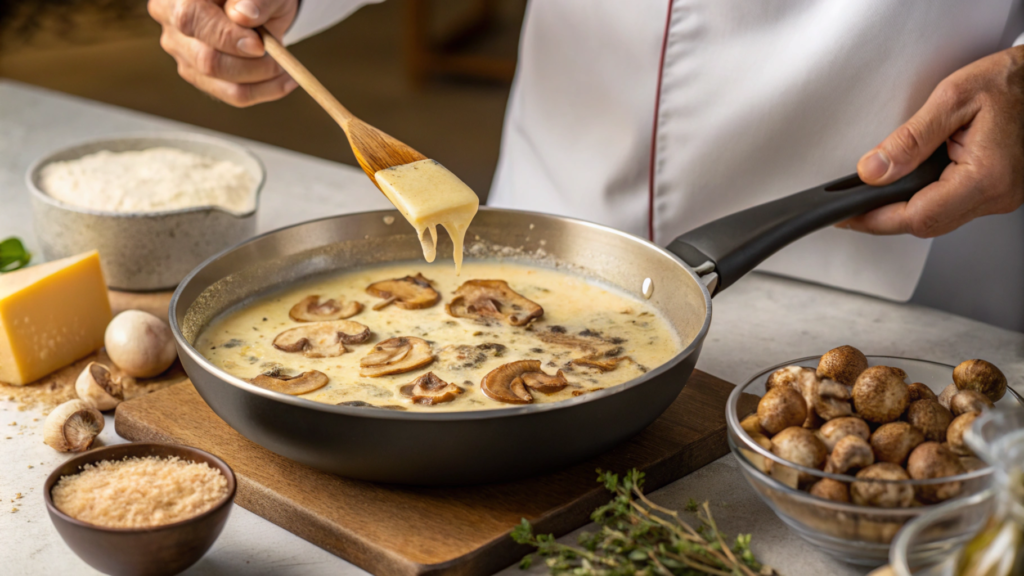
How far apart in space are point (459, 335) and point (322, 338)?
241 millimetres

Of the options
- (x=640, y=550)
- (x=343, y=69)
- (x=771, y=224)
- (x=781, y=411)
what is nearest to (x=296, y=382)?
(x=640, y=550)

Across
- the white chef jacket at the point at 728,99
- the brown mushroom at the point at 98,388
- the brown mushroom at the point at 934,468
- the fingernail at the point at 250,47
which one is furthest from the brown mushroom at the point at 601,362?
the fingernail at the point at 250,47

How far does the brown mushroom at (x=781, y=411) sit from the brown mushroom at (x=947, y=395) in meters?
0.22

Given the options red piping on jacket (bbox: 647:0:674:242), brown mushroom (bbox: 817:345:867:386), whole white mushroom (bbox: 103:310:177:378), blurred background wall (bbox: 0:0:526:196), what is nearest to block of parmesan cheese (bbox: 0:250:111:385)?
whole white mushroom (bbox: 103:310:177:378)

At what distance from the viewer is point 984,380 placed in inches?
49.2

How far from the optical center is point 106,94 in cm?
705

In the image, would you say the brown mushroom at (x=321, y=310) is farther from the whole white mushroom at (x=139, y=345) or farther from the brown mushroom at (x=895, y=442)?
the brown mushroom at (x=895, y=442)

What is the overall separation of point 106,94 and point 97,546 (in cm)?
681

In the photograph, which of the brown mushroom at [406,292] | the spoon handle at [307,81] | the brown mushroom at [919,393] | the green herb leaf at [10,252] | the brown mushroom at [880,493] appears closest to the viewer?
the brown mushroom at [880,493]

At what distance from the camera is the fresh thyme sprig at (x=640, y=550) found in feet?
3.48

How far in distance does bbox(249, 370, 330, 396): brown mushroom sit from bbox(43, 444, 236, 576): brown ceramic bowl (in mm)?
301

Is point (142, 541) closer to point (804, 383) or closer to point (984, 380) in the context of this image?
point (804, 383)

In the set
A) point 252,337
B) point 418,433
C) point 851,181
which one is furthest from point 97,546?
point 851,181

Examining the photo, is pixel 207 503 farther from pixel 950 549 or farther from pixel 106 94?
pixel 106 94
